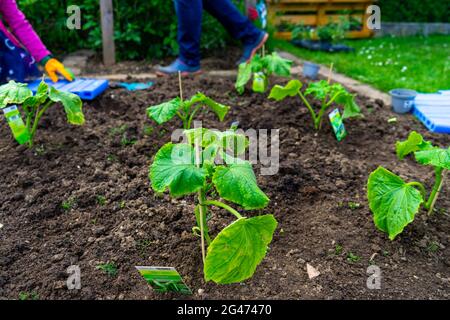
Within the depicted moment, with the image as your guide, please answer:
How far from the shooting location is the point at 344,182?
7.66ft

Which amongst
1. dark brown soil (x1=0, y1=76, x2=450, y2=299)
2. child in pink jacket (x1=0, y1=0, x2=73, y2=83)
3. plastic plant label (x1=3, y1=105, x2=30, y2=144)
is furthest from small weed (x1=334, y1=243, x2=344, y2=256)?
child in pink jacket (x1=0, y1=0, x2=73, y2=83)

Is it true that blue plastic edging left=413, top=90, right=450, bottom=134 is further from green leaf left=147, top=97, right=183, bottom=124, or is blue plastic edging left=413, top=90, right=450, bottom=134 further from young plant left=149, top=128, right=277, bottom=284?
young plant left=149, top=128, right=277, bottom=284

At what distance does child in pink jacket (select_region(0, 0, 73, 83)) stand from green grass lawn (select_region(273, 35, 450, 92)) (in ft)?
8.42

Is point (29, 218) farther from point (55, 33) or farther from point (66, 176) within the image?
point (55, 33)

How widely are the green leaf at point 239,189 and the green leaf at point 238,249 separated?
62mm

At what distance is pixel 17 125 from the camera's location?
251 centimetres

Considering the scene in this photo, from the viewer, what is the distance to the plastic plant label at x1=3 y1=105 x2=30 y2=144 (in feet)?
8.07

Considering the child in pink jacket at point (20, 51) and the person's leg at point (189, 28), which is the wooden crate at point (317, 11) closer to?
the person's leg at point (189, 28)

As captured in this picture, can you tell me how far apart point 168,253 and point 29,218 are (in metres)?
0.71

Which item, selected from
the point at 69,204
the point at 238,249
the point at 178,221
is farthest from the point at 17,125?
Result: the point at 238,249

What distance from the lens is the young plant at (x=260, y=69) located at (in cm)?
304

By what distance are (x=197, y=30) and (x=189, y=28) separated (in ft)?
0.25
